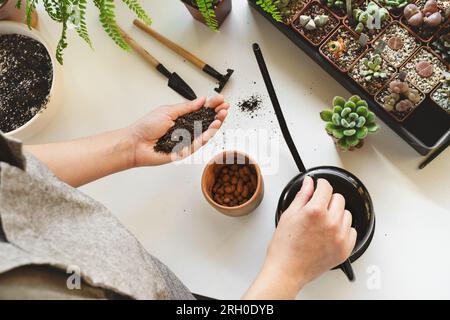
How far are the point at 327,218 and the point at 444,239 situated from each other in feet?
1.02

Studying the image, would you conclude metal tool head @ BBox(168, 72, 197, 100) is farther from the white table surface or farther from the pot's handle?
the pot's handle

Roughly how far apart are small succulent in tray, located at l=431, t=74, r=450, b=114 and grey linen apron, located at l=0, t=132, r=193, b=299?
69 cm

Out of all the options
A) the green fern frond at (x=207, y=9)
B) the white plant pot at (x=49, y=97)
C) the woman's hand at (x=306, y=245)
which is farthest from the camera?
the white plant pot at (x=49, y=97)

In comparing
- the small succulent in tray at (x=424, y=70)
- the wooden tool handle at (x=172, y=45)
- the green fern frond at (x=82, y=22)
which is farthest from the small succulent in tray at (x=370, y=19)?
the green fern frond at (x=82, y=22)

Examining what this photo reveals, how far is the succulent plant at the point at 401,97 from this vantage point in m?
0.97

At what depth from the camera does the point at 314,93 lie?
1095 mm

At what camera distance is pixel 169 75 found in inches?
45.0

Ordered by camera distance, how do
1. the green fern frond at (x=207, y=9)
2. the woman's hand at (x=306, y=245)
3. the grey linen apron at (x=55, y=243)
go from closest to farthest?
the grey linen apron at (x=55, y=243)
the woman's hand at (x=306, y=245)
the green fern frond at (x=207, y=9)

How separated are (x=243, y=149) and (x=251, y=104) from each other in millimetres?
109

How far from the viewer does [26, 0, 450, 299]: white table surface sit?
3.30 feet

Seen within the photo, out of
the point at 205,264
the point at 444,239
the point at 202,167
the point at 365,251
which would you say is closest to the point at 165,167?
the point at 202,167

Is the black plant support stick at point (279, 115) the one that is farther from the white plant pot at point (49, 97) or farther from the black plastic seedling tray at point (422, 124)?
the white plant pot at point (49, 97)

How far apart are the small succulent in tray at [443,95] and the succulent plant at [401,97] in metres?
0.04
